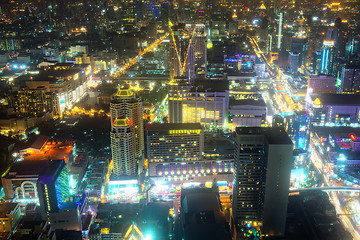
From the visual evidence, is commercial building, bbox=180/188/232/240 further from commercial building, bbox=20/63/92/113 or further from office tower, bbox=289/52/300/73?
office tower, bbox=289/52/300/73

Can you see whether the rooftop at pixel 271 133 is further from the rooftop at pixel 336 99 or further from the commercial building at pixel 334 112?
the rooftop at pixel 336 99

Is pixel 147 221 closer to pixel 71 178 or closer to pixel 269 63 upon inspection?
pixel 71 178

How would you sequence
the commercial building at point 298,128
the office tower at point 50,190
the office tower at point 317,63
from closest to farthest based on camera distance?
the office tower at point 50,190
the commercial building at point 298,128
the office tower at point 317,63

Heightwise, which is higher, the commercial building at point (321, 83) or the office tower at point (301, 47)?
the office tower at point (301, 47)

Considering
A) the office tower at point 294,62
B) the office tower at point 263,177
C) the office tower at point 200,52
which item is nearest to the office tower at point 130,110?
the office tower at point 263,177

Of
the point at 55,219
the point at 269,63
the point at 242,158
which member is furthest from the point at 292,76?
the point at 55,219
